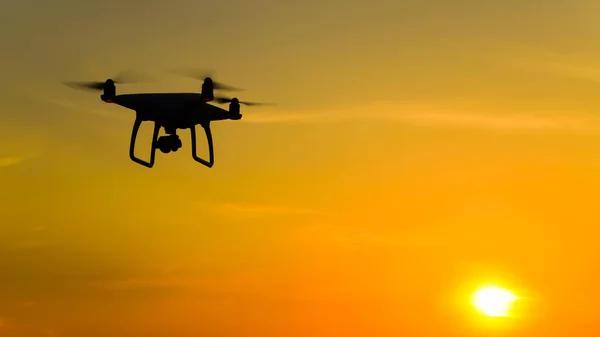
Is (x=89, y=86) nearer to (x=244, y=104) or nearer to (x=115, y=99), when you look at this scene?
(x=115, y=99)

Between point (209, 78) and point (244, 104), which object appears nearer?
point (209, 78)

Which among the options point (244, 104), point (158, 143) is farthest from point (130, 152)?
point (244, 104)

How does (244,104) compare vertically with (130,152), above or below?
above

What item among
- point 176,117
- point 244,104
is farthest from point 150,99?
point 244,104

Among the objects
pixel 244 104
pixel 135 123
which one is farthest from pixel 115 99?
pixel 244 104

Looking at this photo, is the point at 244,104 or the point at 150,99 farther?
the point at 244,104
